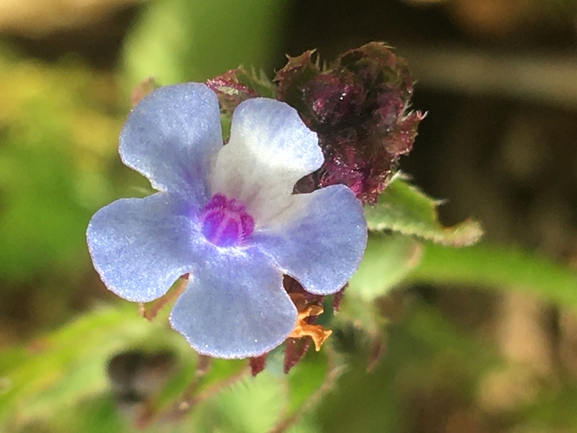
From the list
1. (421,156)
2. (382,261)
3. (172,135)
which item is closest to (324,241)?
(172,135)

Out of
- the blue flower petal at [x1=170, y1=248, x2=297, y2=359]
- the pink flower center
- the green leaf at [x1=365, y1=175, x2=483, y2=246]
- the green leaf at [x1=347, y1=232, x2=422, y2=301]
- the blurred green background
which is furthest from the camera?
the blurred green background

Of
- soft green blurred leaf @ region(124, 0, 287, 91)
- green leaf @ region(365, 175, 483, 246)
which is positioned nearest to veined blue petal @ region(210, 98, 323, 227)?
green leaf @ region(365, 175, 483, 246)

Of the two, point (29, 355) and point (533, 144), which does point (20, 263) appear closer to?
point (29, 355)

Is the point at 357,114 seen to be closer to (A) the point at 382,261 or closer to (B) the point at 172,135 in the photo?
(B) the point at 172,135

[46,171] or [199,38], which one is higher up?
[199,38]

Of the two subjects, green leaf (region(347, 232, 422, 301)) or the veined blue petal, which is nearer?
the veined blue petal

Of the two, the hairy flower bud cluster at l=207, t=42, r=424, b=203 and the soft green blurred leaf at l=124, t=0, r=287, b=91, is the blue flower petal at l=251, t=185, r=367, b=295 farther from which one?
the soft green blurred leaf at l=124, t=0, r=287, b=91

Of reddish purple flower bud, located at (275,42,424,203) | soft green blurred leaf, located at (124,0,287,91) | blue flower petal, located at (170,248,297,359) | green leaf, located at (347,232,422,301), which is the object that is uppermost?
reddish purple flower bud, located at (275,42,424,203)
